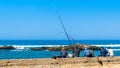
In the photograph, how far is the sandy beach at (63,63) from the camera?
20781 millimetres

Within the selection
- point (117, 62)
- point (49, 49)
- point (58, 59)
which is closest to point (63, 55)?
point (58, 59)

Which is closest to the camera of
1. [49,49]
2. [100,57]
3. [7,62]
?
[7,62]

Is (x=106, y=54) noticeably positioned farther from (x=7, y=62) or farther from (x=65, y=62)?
(x=7, y=62)

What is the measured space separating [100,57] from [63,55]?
2031mm

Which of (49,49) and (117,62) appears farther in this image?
(49,49)

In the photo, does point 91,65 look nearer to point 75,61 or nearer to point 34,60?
point 75,61

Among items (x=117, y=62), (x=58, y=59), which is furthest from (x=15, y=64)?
(x=117, y=62)

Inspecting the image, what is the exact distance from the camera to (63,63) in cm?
2153

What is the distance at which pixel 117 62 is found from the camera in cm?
2212

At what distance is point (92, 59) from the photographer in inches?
864

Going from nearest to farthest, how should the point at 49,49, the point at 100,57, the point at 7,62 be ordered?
the point at 7,62, the point at 100,57, the point at 49,49

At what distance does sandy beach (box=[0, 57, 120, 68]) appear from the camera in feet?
68.2

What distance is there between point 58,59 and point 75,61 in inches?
34.9

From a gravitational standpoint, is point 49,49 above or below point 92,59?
above
